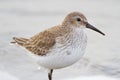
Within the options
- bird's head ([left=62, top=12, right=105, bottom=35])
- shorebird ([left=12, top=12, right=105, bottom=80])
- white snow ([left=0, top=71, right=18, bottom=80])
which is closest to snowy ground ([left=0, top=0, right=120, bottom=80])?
white snow ([left=0, top=71, right=18, bottom=80])

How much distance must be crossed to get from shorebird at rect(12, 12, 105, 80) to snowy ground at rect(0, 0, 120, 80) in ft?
3.04

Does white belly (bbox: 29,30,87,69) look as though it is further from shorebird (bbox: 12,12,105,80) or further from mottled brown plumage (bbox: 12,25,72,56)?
mottled brown plumage (bbox: 12,25,72,56)

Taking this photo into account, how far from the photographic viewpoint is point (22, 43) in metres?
9.27

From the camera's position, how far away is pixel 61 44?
8375 millimetres

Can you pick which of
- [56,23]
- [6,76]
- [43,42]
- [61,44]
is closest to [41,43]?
[43,42]

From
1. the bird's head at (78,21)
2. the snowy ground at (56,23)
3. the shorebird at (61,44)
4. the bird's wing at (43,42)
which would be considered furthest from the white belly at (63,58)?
the snowy ground at (56,23)

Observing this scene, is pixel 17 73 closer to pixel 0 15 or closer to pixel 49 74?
pixel 49 74

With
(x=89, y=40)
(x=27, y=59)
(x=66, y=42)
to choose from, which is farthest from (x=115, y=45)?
(x=66, y=42)

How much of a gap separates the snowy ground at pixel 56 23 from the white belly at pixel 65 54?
114 cm

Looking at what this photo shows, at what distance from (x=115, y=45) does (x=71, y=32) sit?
7.87ft

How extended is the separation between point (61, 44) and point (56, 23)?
376cm

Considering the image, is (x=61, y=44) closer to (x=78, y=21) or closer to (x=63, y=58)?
(x=63, y=58)

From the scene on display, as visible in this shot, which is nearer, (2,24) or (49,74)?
(49,74)

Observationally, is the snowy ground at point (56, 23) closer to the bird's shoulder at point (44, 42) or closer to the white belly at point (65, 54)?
the bird's shoulder at point (44, 42)
